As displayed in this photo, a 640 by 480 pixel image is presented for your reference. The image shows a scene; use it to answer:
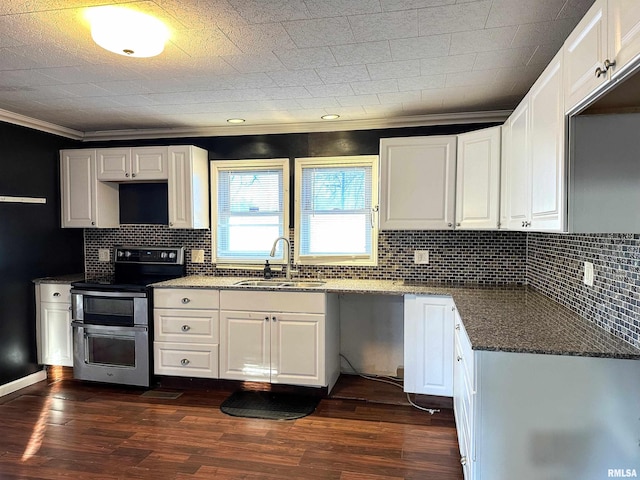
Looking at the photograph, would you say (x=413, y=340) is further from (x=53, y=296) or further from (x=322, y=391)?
(x=53, y=296)

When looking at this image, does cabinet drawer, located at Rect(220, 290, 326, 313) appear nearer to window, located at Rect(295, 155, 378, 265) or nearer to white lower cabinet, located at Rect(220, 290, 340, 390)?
white lower cabinet, located at Rect(220, 290, 340, 390)

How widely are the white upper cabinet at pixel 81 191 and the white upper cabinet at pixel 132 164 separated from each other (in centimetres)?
10

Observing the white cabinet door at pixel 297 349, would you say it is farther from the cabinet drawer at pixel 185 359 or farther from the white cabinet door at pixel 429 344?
the white cabinet door at pixel 429 344

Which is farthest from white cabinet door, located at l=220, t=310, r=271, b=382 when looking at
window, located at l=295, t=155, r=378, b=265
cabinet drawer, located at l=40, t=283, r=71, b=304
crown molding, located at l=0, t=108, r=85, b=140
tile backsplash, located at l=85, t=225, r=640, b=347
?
crown molding, located at l=0, t=108, r=85, b=140

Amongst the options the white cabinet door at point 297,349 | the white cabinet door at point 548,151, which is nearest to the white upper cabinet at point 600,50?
the white cabinet door at point 548,151

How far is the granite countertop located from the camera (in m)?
1.56

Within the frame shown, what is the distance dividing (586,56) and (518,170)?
961 mm

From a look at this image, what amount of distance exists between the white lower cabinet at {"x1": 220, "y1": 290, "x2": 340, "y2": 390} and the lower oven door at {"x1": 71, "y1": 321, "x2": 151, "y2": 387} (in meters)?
0.65

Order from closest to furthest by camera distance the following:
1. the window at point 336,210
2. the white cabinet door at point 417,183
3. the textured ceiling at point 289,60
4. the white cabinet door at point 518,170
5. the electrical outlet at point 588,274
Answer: the textured ceiling at point 289,60
the electrical outlet at point 588,274
the white cabinet door at point 518,170
the white cabinet door at point 417,183
the window at point 336,210

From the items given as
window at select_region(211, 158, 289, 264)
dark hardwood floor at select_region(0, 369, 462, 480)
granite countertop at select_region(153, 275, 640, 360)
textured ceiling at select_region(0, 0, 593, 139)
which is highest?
textured ceiling at select_region(0, 0, 593, 139)

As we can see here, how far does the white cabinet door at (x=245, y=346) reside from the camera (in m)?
3.20

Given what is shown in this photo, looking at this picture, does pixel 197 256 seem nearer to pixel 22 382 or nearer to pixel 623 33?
pixel 22 382

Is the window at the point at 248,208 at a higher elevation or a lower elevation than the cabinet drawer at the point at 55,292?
higher

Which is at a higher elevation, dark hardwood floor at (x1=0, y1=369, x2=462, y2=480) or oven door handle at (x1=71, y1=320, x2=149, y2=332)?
oven door handle at (x1=71, y1=320, x2=149, y2=332)
